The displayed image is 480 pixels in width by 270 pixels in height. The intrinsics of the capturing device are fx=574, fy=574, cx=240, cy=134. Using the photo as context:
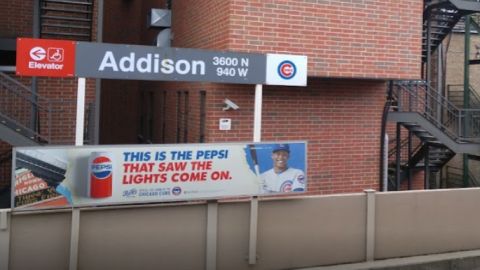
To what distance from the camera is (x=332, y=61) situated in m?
9.49

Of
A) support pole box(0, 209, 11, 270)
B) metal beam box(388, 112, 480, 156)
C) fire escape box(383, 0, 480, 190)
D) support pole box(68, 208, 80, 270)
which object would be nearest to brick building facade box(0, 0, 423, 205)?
fire escape box(383, 0, 480, 190)

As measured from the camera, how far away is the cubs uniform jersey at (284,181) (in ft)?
23.0

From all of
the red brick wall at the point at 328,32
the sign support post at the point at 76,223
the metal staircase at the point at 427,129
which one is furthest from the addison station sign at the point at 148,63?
the metal staircase at the point at 427,129

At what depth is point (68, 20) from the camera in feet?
37.1

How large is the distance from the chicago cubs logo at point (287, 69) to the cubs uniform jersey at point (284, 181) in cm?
121

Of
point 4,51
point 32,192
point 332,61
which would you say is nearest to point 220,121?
point 332,61

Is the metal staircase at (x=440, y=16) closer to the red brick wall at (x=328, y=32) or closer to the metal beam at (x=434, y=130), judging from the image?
the metal beam at (x=434, y=130)

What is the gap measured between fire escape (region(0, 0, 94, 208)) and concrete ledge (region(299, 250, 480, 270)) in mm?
5503

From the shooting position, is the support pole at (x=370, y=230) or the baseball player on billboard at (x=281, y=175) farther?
the support pole at (x=370, y=230)

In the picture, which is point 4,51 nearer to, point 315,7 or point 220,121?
point 220,121

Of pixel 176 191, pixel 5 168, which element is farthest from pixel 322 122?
pixel 5 168

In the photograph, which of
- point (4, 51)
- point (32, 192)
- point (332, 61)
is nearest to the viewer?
point (32, 192)

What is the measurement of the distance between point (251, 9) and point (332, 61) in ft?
5.34

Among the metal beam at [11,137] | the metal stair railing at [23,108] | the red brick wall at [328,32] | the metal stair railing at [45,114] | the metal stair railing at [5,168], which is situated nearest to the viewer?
the metal beam at [11,137]
